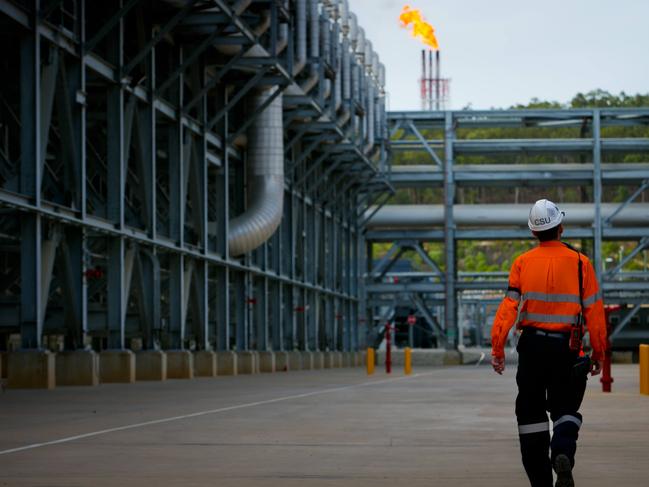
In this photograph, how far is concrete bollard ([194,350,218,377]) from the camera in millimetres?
33625

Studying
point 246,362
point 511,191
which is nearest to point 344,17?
point 246,362

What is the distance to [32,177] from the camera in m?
22.2

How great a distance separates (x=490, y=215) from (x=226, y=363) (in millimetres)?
31317

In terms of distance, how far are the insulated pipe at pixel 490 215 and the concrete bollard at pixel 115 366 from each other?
39.4 metres

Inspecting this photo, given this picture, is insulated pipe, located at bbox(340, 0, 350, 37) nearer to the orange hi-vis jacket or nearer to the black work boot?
the orange hi-vis jacket

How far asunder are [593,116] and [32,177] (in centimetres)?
4424

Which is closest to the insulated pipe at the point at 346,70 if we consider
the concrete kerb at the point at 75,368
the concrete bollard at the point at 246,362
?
the concrete bollard at the point at 246,362

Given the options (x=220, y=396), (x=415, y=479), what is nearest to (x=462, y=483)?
(x=415, y=479)

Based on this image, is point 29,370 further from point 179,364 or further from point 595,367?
point 595,367

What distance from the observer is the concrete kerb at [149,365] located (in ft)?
96.6

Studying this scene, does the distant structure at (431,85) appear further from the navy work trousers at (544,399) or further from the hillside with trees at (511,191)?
the navy work trousers at (544,399)

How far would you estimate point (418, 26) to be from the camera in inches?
2729

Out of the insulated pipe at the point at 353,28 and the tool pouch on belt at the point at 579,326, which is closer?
the tool pouch on belt at the point at 579,326

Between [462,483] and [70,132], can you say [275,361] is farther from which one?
[462,483]
